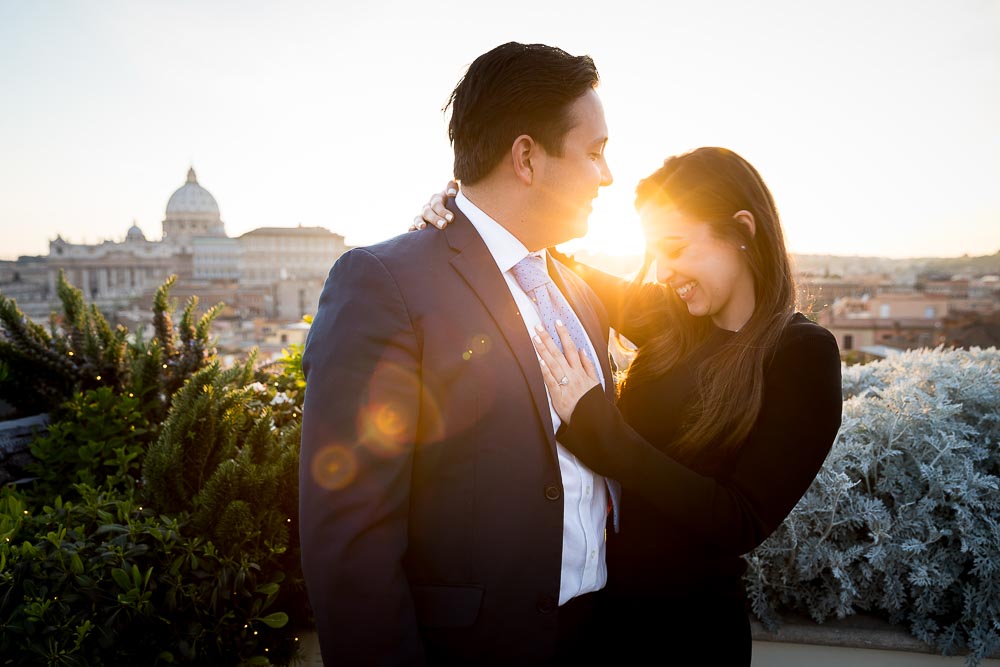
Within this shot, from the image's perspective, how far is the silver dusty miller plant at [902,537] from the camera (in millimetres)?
2287

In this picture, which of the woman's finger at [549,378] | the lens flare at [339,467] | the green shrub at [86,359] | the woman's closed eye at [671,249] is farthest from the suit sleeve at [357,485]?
the green shrub at [86,359]

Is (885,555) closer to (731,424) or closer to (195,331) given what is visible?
(731,424)

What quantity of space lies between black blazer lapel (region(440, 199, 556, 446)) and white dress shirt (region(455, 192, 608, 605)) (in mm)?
40

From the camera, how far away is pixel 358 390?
1.24 m

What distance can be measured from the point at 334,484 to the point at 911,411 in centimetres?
245

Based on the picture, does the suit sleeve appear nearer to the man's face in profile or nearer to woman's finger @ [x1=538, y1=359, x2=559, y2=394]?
woman's finger @ [x1=538, y1=359, x2=559, y2=394]

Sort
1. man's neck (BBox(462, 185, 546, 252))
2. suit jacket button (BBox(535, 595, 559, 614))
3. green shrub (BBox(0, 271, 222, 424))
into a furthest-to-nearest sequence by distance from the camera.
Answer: green shrub (BBox(0, 271, 222, 424)), man's neck (BBox(462, 185, 546, 252)), suit jacket button (BBox(535, 595, 559, 614))

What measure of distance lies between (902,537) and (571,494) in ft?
5.53

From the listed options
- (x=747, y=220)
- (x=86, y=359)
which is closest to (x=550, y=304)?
(x=747, y=220)

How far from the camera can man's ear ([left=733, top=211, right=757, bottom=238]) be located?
5.53ft

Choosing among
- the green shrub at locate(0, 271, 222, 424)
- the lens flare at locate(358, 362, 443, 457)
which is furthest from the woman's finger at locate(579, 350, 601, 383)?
the green shrub at locate(0, 271, 222, 424)

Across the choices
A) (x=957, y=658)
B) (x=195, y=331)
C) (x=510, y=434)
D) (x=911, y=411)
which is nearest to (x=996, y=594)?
(x=957, y=658)

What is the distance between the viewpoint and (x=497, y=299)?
145cm

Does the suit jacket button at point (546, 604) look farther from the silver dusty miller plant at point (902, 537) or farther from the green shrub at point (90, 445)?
the green shrub at point (90, 445)
